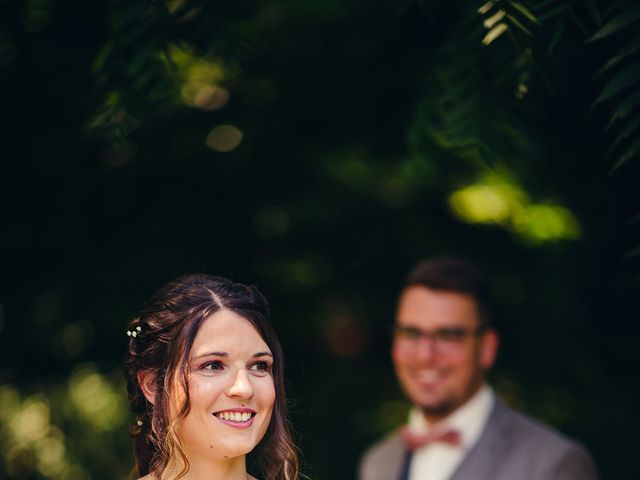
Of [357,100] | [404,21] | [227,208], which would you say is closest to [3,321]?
[227,208]

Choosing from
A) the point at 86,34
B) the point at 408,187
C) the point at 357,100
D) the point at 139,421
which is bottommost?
the point at 139,421

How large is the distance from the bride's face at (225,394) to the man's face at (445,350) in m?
2.12

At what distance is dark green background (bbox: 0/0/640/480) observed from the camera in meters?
5.40

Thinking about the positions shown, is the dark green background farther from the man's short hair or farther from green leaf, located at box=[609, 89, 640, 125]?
green leaf, located at box=[609, 89, 640, 125]

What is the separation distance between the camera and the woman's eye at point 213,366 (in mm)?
2766

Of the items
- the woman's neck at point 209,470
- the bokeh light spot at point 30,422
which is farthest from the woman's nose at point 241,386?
the bokeh light spot at point 30,422

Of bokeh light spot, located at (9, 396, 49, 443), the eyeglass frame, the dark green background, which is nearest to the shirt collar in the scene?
the eyeglass frame

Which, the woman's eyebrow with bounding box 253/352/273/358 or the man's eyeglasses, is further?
the man's eyeglasses

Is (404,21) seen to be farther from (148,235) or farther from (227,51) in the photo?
(148,235)

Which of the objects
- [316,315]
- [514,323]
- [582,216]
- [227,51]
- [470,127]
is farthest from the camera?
[316,315]

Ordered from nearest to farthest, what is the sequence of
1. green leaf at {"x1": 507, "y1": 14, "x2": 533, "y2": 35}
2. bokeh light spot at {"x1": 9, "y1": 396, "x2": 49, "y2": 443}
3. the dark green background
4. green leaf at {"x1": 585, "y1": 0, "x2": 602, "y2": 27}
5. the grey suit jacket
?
green leaf at {"x1": 585, "y1": 0, "x2": 602, "y2": 27}
green leaf at {"x1": 507, "y1": 14, "x2": 533, "y2": 35}
the grey suit jacket
the dark green background
bokeh light spot at {"x1": 9, "y1": 396, "x2": 49, "y2": 443}

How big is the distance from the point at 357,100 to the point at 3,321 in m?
2.59

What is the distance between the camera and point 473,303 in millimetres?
4852

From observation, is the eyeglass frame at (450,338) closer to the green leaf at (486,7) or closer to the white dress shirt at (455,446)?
the white dress shirt at (455,446)
